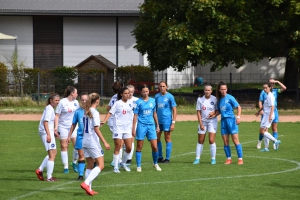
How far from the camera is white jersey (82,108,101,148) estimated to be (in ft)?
41.1

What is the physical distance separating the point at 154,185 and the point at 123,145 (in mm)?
3491

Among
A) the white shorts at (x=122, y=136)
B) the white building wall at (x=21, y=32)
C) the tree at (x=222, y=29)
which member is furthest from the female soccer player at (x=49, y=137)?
the white building wall at (x=21, y=32)

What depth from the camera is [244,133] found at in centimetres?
2497

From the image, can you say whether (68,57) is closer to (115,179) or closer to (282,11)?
(282,11)

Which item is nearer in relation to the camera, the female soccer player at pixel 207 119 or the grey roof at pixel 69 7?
the female soccer player at pixel 207 119

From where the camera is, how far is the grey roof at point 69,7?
165 feet

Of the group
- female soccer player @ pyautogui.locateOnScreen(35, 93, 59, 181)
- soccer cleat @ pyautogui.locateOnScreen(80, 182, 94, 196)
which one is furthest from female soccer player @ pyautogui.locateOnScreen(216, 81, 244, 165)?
soccer cleat @ pyautogui.locateOnScreen(80, 182, 94, 196)

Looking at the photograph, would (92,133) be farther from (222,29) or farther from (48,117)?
(222,29)

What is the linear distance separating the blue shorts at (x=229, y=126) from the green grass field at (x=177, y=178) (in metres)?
0.79

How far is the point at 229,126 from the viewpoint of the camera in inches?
645

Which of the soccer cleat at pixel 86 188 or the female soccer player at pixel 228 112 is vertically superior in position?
the female soccer player at pixel 228 112

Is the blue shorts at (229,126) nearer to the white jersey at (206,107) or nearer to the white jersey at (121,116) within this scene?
the white jersey at (206,107)

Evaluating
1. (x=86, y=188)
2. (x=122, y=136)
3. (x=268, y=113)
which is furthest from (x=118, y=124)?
(x=268, y=113)

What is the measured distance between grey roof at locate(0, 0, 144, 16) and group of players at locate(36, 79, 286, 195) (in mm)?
34571
